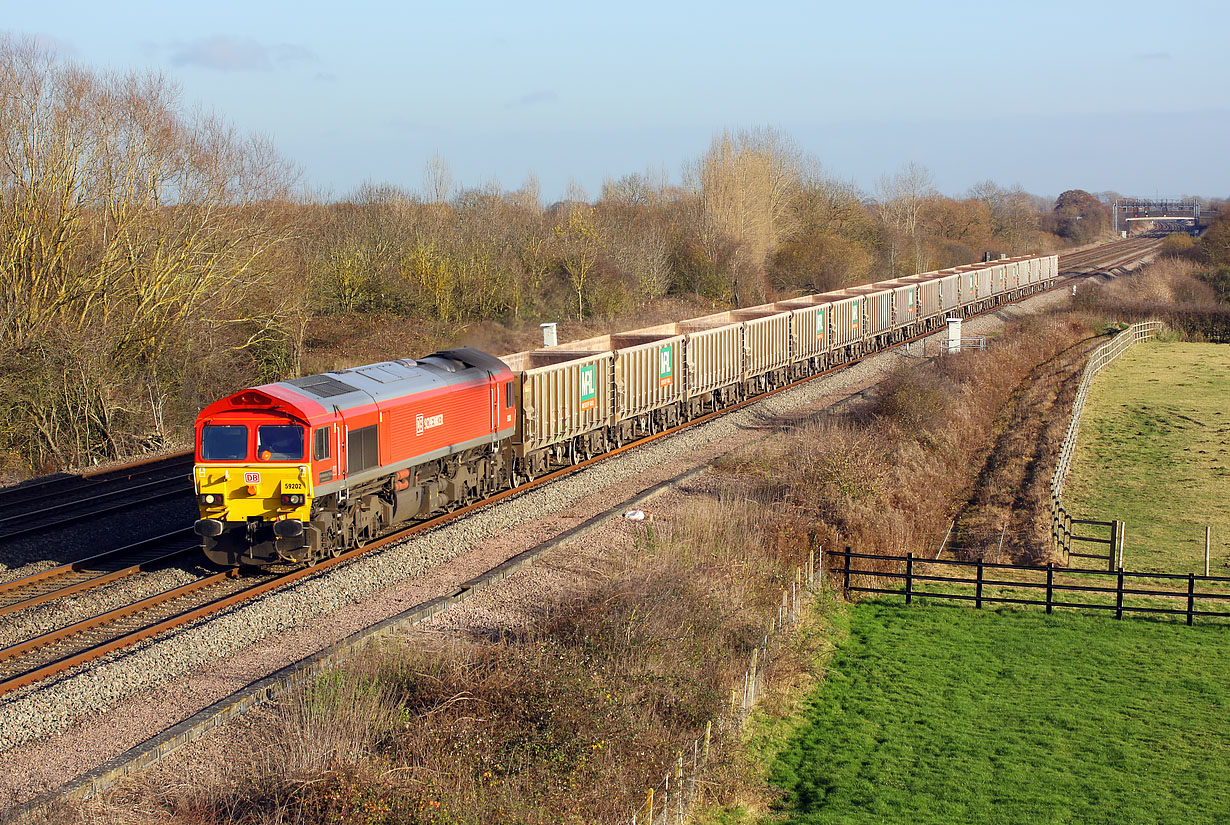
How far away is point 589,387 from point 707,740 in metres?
13.7

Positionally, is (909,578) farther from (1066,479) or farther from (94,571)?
(94,571)

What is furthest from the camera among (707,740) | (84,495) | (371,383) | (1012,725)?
(84,495)

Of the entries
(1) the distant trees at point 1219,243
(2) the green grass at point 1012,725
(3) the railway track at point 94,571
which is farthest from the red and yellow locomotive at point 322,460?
(1) the distant trees at point 1219,243

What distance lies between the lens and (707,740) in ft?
35.9

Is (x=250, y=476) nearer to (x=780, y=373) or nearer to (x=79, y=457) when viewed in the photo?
(x=79, y=457)

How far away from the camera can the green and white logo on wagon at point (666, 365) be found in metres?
27.2

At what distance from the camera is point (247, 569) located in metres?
16.5

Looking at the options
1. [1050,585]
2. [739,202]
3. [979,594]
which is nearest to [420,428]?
[979,594]

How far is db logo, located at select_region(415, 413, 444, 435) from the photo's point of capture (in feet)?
58.7

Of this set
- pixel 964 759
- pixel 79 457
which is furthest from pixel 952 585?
pixel 79 457

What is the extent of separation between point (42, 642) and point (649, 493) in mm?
11406

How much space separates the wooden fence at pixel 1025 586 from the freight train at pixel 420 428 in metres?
6.92

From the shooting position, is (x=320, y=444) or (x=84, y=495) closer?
(x=320, y=444)

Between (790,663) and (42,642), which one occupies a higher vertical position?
(42,642)
